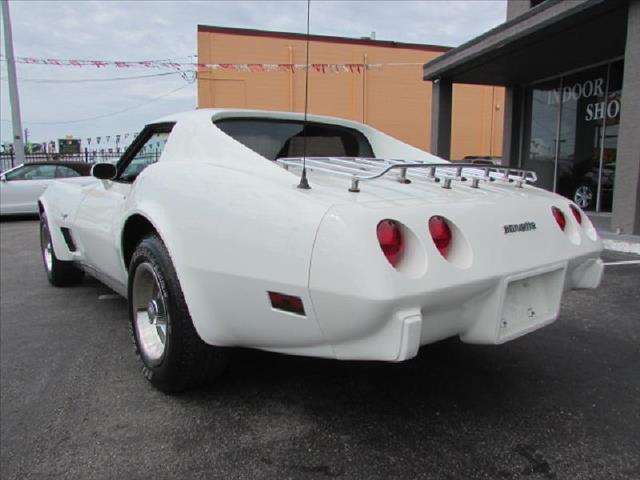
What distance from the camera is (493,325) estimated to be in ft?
7.14

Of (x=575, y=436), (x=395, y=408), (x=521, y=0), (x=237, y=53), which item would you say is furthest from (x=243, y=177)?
(x=237, y=53)

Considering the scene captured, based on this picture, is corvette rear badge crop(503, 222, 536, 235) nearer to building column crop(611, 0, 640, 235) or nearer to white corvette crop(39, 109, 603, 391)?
white corvette crop(39, 109, 603, 391)

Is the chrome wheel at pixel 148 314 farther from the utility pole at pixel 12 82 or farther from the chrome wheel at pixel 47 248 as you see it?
the utility pole at pixel 12 82

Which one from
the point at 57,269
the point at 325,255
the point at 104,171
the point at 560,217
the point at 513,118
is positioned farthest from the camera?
the point at 513,118

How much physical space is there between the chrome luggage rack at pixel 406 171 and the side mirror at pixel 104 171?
4.59ft

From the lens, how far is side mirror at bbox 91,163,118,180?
357 centimetres

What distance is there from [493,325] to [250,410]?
1.21m

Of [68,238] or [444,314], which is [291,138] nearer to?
[444,314]

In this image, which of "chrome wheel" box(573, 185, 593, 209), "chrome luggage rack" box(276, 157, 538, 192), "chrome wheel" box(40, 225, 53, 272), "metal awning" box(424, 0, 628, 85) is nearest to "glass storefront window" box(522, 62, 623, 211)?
"chrome wheel" box(573, 185, 593, 209)

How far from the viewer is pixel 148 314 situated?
9.72 feet

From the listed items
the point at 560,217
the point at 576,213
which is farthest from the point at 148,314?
the point at 576,213

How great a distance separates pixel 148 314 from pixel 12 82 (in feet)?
52.4

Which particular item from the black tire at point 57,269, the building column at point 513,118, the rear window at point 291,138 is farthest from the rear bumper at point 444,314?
the building column at point 513,118

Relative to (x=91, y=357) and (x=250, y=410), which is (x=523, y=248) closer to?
(x=250, y=410)
